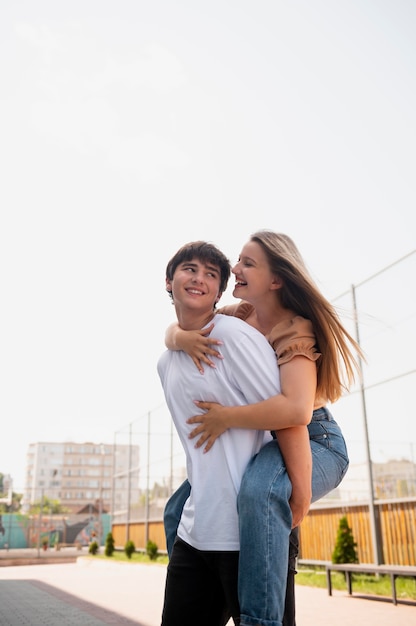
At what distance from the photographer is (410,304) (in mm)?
9531

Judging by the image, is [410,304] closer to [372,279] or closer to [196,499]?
[372,279]

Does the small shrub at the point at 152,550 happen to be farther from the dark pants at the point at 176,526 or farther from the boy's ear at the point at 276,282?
the boy's ear at the point at 276,282

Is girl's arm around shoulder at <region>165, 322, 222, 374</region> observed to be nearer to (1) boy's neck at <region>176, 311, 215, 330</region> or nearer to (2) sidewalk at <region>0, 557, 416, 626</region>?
(1) boy's neck at <region>176, 311, 215, 330</region>

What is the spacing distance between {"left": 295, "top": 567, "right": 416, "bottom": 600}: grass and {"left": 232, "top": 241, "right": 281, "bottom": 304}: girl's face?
7.54 metres

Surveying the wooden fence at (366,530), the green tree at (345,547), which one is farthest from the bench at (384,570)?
the green tree at (345,547)

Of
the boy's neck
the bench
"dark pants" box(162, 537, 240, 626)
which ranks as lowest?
the bench

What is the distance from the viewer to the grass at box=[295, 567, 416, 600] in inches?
342

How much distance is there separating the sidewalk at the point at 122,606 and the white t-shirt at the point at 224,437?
539 cm

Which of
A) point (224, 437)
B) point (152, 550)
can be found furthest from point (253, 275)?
point (152, 550)

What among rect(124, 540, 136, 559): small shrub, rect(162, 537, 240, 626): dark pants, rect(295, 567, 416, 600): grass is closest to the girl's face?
rect(162, 537, 240, 626): dark pants

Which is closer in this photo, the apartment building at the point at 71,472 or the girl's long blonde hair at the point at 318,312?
the girl's long blonde hair at the point at 318,312

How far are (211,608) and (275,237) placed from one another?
1.09 m

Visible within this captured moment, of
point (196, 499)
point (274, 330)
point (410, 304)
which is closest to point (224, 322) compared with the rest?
point (274, 330)

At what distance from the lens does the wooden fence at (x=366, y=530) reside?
9250 mm
